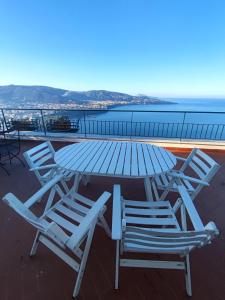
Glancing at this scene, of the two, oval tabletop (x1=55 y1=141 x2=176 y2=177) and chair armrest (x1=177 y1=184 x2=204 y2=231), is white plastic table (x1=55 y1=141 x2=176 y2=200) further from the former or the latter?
chair armrest (x1=177 y1=184 x2=204 y2=231)

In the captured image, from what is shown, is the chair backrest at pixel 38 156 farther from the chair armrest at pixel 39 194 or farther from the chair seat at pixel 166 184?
the chair seat at pixel 166 184

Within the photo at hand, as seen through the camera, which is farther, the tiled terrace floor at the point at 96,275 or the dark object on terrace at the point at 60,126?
the dark object on terrace at the point at 60,126

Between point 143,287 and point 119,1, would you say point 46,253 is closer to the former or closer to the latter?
point 143,287

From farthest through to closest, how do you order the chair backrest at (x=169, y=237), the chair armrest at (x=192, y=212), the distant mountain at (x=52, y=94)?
the distant mountain at (x=52, y=94), the chair armrest at (x=192, y=212), the chair backrest at (x=169, y=237)

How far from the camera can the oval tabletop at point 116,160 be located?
1.54 metres

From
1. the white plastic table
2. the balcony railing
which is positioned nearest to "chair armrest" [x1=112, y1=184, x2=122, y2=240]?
the white plastic table

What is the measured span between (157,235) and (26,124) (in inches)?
252

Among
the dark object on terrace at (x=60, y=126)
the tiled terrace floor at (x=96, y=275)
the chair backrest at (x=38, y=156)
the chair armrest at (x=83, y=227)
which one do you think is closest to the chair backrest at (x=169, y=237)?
the chair armrest at (x=83, y=227)

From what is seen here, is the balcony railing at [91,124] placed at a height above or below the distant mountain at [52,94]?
below

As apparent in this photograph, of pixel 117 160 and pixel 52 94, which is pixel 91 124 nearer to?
pixel 117 160

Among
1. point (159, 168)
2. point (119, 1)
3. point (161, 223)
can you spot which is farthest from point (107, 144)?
point (119, 1)

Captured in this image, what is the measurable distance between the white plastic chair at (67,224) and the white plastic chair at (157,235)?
183 millimetres

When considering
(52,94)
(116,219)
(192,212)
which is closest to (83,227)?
(116,219)

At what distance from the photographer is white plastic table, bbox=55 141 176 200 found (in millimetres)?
1538
